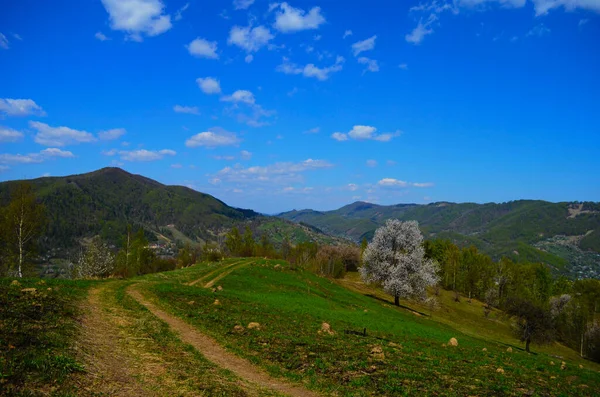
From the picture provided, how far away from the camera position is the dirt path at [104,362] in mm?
12562

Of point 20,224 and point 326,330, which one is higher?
point 20,224

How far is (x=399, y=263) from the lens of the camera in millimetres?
64312

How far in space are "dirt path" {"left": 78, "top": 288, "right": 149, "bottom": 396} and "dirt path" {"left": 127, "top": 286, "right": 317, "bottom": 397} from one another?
4.27 meters

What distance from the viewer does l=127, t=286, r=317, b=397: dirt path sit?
1645 cm

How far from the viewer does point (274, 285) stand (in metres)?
55.0

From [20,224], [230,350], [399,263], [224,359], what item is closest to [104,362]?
[224,359]

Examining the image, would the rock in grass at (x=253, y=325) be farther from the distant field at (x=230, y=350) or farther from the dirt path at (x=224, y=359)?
the dirt path at (x=224, y=359)

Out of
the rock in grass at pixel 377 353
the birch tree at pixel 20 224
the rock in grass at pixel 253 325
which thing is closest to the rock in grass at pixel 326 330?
the rock in grass at pixel 377 353

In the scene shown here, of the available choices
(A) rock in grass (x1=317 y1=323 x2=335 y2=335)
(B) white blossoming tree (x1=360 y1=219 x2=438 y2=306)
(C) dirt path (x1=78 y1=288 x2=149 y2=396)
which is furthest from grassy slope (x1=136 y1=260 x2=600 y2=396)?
(B) white blossoming tree (x1=360 y1=219 x2=438 y2=306)

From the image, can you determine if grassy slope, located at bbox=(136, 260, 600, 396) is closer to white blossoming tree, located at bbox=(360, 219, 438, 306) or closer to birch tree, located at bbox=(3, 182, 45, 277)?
white blossoming tree, located at bbox=(360, 219, 438, 306)

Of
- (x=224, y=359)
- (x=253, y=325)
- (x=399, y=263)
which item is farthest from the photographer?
(x=399, y=263)

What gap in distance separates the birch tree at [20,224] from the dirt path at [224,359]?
42739 mm

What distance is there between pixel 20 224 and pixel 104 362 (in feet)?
172

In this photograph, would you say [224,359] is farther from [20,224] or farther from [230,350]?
[20,224]
